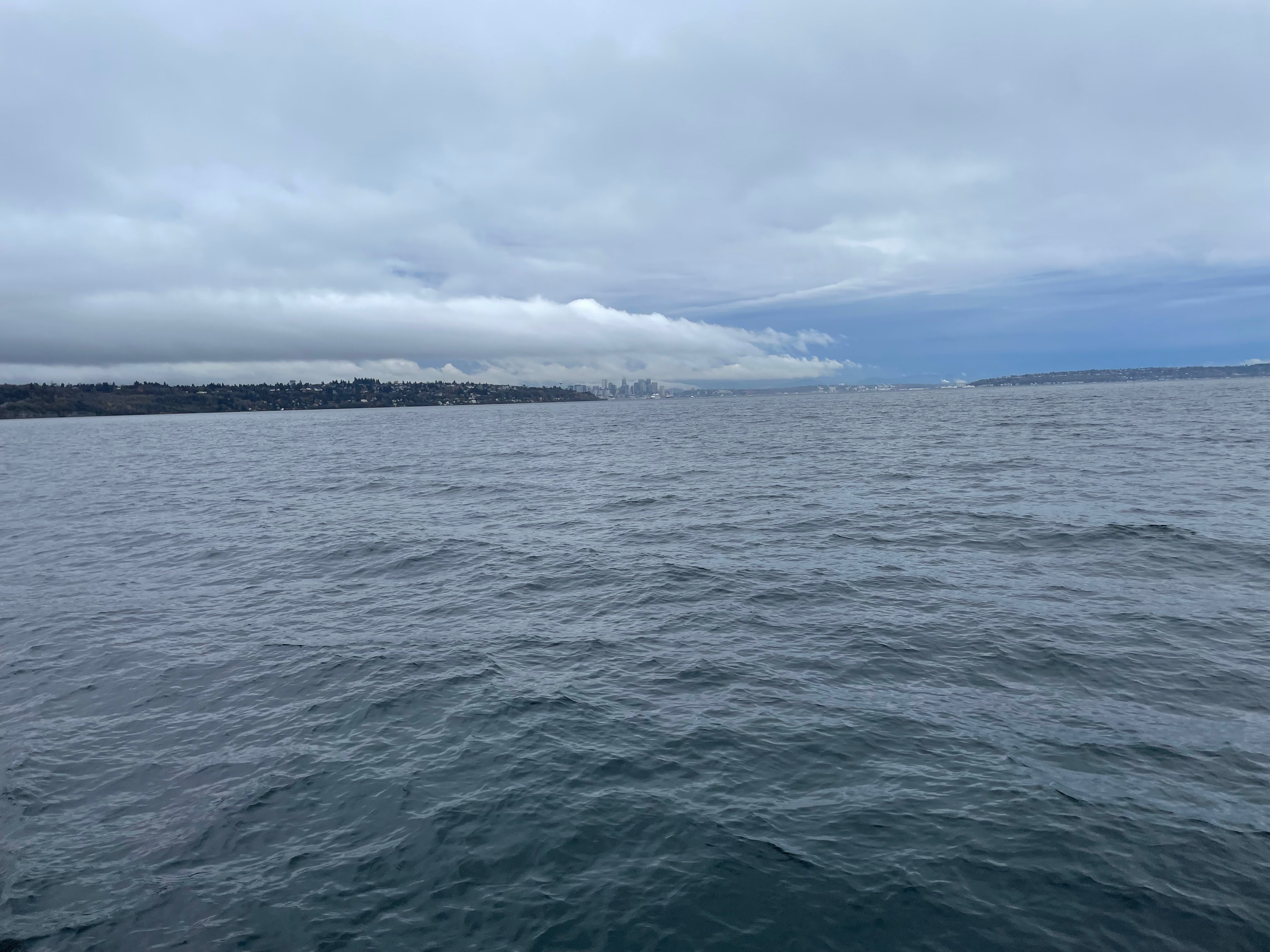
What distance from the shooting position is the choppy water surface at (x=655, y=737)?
10.2 m

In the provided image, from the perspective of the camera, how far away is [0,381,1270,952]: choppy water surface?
10.2 m

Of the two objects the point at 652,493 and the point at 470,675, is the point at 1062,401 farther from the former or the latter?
the point at 470,675

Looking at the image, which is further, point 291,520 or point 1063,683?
point 291,520

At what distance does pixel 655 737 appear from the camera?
1477cm

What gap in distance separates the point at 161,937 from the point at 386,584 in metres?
17.5

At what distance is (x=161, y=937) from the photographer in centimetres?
991

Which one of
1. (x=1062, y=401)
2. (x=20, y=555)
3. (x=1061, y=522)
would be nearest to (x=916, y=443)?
(x=1061, y=522)

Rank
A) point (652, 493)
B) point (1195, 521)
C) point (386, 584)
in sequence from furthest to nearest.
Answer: point (652, 493), point (1195, 521), point (386, 584)

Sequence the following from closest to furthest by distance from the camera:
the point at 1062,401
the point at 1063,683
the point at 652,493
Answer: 1. the point at 1063,683
2. the point at 652,493
3. the point at 1062,401

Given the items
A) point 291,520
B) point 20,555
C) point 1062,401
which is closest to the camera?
point 20,555

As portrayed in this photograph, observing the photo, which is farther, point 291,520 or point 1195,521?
point 291,520

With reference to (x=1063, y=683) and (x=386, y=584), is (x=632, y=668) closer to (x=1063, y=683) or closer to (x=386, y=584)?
(x=1063, y=683)

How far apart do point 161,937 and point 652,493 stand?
134 feet

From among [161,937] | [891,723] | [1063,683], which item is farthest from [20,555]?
[1063,683]
